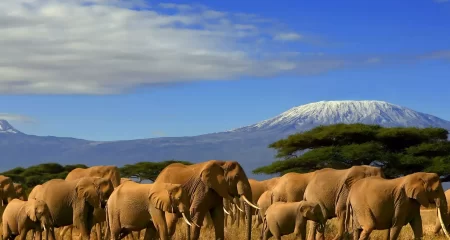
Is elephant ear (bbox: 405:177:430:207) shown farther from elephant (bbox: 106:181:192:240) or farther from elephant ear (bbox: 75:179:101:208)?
elephant ear (bbox: 75:179:101:208)

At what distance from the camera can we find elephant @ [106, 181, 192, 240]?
56.0 ft

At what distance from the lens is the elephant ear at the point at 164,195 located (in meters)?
17.0

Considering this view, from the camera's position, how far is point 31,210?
19.5m

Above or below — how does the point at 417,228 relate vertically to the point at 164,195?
below

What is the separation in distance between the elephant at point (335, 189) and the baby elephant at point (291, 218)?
0.54 m

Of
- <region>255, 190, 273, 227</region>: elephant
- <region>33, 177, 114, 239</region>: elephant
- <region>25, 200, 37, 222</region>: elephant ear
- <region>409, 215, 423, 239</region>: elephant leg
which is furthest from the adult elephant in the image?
<region>255, 190, 273, 227</region>: elephant

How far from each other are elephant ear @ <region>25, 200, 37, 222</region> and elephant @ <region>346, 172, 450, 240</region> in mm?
6651

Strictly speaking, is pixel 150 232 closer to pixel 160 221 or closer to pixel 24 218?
pixel 160 221

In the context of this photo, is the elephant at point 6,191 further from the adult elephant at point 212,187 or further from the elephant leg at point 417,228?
the elephant leg at point 417,228

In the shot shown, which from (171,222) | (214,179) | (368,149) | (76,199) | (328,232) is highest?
(214,179)

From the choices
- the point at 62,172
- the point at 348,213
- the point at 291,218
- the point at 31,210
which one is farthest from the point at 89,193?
the point at 62,172

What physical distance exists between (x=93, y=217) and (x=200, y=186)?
10.4 feet

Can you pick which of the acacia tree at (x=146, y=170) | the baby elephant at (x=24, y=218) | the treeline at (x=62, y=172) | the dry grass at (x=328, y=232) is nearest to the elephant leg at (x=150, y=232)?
the dry grass at (x=328, y=232)

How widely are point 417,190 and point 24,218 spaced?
27.6 ft
